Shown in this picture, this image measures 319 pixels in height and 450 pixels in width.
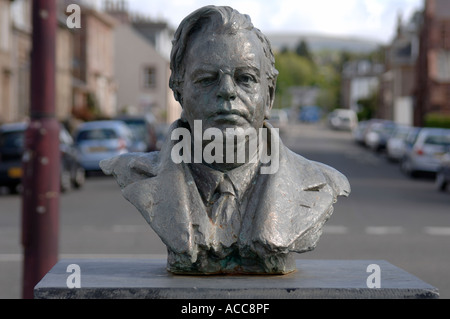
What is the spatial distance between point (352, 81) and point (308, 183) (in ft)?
466

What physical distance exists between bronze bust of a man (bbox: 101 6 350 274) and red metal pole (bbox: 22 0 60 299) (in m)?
2.76

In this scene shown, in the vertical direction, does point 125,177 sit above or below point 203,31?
below

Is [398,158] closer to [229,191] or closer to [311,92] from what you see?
[229,191]

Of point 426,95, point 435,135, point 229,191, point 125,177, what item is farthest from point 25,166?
point 426,95

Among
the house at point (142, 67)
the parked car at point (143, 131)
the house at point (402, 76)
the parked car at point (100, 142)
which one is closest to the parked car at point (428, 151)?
the parked car at point (143, 131)

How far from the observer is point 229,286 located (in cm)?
465

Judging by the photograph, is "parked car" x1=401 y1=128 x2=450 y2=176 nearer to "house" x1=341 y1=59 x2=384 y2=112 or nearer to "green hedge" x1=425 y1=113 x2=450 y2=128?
"green hedge" x1=425 y1=113 x2=450 y2=128

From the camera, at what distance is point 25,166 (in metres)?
7.89

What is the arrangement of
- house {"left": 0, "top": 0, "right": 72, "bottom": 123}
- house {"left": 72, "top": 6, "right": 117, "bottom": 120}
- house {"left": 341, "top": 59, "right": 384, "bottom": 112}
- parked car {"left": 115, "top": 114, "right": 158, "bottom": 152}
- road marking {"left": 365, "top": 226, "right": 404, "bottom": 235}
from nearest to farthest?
1. road marking {"left": 365, "top": 226, "right": 404, "bottom": 235}
2. parked car {"left": 115, "top": 114, "right": 158, "bottom": 152}
3. house {"left": 0, "top": 0, "right": 72, "bottom": 123}
4. house {"left": 72, "top": 6, "right": 117, "bottom": 120}
5. house {"left": 341, "top": 59, "right": 384, "bottom": 112}

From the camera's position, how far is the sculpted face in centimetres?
485

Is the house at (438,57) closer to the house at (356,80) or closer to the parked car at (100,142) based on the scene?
the parked car at (100,142)

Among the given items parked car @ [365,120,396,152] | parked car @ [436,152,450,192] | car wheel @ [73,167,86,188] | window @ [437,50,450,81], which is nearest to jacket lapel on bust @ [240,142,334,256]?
parked car @ [436,152,450,192]

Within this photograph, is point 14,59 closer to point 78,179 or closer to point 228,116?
point 78,179

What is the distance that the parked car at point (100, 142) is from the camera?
24.8 m
